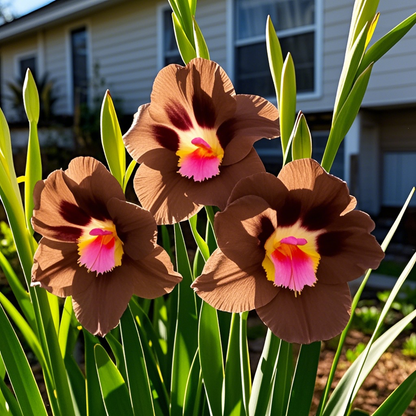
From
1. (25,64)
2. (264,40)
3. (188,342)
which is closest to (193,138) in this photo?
(188,342)

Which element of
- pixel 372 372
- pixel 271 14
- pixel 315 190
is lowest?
pixel 372 372

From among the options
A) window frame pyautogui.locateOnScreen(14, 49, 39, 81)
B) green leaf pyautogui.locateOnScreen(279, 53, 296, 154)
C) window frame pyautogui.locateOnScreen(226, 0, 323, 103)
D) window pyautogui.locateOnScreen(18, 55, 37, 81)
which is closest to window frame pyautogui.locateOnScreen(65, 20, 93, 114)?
window frame pyautogui.locateOnScreen(14, 49, 39, 81)

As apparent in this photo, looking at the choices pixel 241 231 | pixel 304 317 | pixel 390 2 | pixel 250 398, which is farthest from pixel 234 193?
pixel 390 2

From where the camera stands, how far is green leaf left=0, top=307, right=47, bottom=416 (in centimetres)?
88

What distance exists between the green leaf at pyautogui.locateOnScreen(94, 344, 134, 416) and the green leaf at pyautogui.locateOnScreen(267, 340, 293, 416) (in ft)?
0.90

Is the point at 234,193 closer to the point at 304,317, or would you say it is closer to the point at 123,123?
the point at 304,317

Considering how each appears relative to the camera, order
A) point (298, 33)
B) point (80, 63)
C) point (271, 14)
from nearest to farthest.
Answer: point (298, 33)
point (271, 14)
point (80, 63)

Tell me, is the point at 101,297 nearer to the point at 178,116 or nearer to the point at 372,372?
the point at 178,116

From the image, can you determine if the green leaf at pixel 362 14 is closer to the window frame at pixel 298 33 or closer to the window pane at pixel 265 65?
the window frame at pixel 298 33

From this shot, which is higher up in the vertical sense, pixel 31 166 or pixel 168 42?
pixel 168 42

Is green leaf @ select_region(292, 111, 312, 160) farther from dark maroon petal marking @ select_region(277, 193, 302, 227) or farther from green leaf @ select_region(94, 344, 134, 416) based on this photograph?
green leaf @ select_region(94, 344, 134, 416)

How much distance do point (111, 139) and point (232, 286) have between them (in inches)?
13.2

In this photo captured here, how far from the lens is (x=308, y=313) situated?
0.57 m

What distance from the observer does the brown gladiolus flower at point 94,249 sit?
61 centimetres
